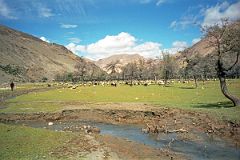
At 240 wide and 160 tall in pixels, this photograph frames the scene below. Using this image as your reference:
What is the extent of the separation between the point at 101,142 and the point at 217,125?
38.6ft

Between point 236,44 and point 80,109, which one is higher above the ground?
point 236,44

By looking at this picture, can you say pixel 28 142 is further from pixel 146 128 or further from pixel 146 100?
pixel 146 100

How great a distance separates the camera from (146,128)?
30.8 metres

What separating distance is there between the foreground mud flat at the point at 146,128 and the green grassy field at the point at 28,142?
2.34m

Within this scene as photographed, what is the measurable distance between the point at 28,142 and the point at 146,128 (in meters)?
13.0

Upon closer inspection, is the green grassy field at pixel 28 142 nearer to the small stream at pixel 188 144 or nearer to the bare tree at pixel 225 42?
the small stream at pixel 188 144

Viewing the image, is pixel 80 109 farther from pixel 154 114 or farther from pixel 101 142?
pixel 101 142

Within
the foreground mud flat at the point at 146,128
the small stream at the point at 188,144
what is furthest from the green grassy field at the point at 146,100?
the small stream at the point at 188,144

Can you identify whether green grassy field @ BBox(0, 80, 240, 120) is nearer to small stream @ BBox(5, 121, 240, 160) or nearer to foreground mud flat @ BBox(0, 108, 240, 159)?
foreground mud flat @ BBox(0, 108, 240, 159)

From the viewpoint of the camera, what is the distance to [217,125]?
28.5 meters

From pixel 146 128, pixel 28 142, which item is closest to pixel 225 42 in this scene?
pixel 146 128

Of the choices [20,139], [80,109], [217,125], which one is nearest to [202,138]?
[217,125]

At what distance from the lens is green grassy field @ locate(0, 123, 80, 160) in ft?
62.0

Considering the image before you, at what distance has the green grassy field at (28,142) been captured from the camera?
1891cm
